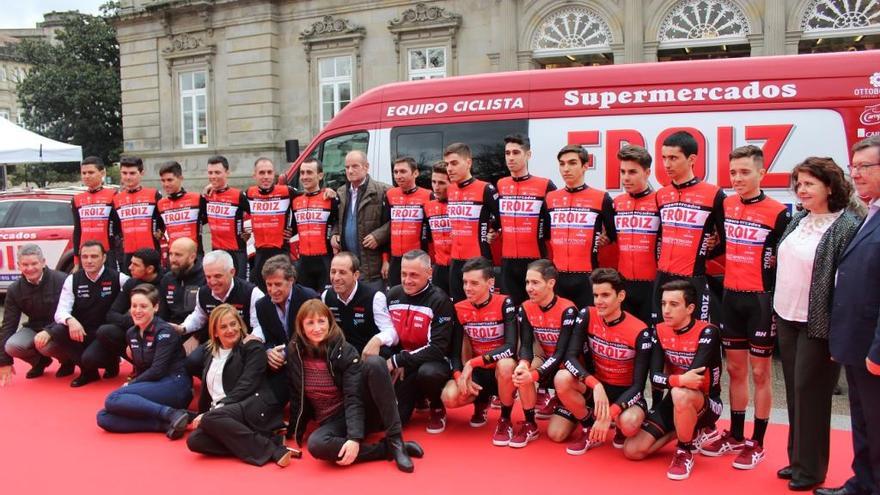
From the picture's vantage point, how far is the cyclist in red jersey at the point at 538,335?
4.87 m

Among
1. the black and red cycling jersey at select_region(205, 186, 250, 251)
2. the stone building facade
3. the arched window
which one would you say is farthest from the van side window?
the arched window

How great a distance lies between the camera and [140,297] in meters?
5.72

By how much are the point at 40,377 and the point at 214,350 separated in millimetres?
2813

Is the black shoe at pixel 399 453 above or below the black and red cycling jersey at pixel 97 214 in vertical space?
below

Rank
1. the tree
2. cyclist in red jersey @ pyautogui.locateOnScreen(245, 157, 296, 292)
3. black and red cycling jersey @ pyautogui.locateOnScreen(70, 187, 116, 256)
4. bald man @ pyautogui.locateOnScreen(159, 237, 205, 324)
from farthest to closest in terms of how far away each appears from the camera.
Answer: the tree < black and red cycling jersey @ pyautogui.locateOnScreen(70, 187, 116, 256) < cyclist in red jersey @ pyautogui.locateOnScreen(245, 157, 296, 292) < bald man @ pyautogui.locateOnScreen(159, 237, 205, 324)

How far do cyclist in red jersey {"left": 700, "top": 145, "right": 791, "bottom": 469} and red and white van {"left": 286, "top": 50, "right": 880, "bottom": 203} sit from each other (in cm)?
224

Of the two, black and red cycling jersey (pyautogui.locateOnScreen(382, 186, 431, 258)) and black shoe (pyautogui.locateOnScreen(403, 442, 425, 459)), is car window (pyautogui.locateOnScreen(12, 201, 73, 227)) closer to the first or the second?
black and red cycling jersey (pyautogui.locateOnScreen(382, 186, 431, 258))

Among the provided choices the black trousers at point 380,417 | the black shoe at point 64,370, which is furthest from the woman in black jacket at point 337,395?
the black shoe at point 64,370

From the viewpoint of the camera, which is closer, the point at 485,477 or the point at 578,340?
the point at 485,477

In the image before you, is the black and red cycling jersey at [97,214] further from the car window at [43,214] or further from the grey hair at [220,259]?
the car window at [43,214]

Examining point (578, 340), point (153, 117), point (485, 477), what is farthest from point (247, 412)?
point (153, 117)

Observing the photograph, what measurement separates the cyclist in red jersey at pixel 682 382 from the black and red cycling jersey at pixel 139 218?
17.4 ft

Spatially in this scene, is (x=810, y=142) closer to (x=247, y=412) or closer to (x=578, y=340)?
(x=578, y=340)

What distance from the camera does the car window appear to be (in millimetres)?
10602
